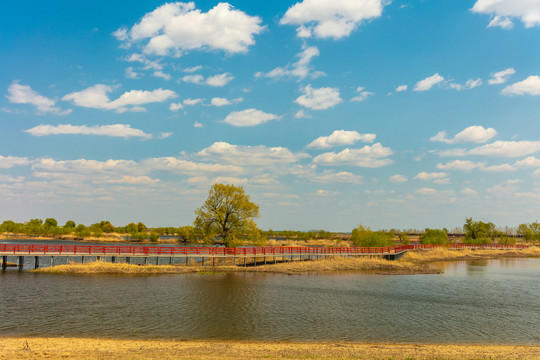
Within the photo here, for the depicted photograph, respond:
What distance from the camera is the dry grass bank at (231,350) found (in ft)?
55.4

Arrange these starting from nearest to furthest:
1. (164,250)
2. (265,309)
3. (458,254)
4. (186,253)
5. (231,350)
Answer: (231,350) < (265,309) < (186,253) < (164,250) < (458,254)

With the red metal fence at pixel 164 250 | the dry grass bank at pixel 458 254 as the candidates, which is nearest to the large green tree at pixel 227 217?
the red metal fence at pixel 164 250

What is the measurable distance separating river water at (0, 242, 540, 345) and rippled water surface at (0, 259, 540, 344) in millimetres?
71

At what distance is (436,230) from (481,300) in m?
95.9

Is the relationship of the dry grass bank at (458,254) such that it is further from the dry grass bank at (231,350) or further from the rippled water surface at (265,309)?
the dry grass bank at (231,350)

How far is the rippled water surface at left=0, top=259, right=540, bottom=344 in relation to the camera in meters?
22.7

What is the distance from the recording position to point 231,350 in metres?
18.6

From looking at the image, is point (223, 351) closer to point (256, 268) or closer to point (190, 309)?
point (190, 309)

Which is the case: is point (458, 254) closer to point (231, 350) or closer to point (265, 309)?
point (265, 309)

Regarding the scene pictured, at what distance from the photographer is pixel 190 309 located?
28547mm

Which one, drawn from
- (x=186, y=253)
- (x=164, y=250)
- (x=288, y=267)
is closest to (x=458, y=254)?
(x=288, y=267)

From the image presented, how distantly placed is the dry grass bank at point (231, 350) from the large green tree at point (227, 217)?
38605 millimetres

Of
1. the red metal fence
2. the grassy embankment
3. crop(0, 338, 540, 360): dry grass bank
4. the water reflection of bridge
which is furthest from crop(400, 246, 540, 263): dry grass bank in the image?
crop(0, 338, 540, 360): dry grass bank

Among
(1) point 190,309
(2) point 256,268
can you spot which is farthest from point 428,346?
(2) point 256,268
